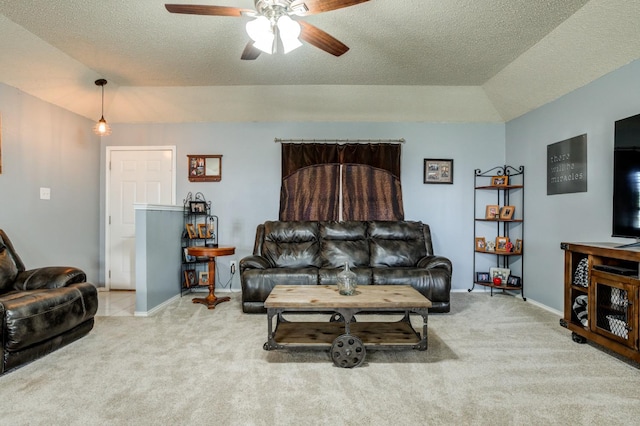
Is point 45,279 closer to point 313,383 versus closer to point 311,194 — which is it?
point 313,383

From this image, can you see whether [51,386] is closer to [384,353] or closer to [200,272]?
[384,353]

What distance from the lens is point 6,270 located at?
2822 mm

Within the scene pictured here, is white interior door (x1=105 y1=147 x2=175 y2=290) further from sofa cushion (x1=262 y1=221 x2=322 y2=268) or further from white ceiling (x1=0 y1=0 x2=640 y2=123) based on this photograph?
sofa cushion (x1=262 y1=221 x2=322 y2=268)

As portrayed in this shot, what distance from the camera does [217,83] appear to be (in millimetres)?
4203

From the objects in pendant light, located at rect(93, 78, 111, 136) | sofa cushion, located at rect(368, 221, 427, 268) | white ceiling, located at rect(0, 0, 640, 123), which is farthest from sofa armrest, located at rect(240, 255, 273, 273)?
pendant light, located at rect(93, 78, 111, 136)

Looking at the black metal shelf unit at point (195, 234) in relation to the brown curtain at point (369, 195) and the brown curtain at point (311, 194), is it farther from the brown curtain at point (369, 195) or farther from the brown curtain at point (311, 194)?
the brown curtain at point (369, 195)

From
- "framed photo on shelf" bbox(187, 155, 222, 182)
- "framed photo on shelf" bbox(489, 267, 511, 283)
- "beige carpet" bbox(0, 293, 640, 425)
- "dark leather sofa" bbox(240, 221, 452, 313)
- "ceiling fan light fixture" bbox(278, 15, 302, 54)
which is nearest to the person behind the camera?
"beige carpet" bbox(0, 293, 640, 425)

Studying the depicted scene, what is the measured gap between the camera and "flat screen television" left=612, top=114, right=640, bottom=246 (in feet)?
8.44

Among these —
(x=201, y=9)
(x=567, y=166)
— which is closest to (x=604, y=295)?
(x=567, y=166)

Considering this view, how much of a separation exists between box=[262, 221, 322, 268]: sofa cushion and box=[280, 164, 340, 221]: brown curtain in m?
0.30

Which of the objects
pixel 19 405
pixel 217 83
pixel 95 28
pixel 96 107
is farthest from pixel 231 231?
pixel 19 405

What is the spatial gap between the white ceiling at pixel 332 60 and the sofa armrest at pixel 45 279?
6.72ft

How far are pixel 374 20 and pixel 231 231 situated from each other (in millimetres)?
3185

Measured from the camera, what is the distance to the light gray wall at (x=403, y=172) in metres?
4.75
